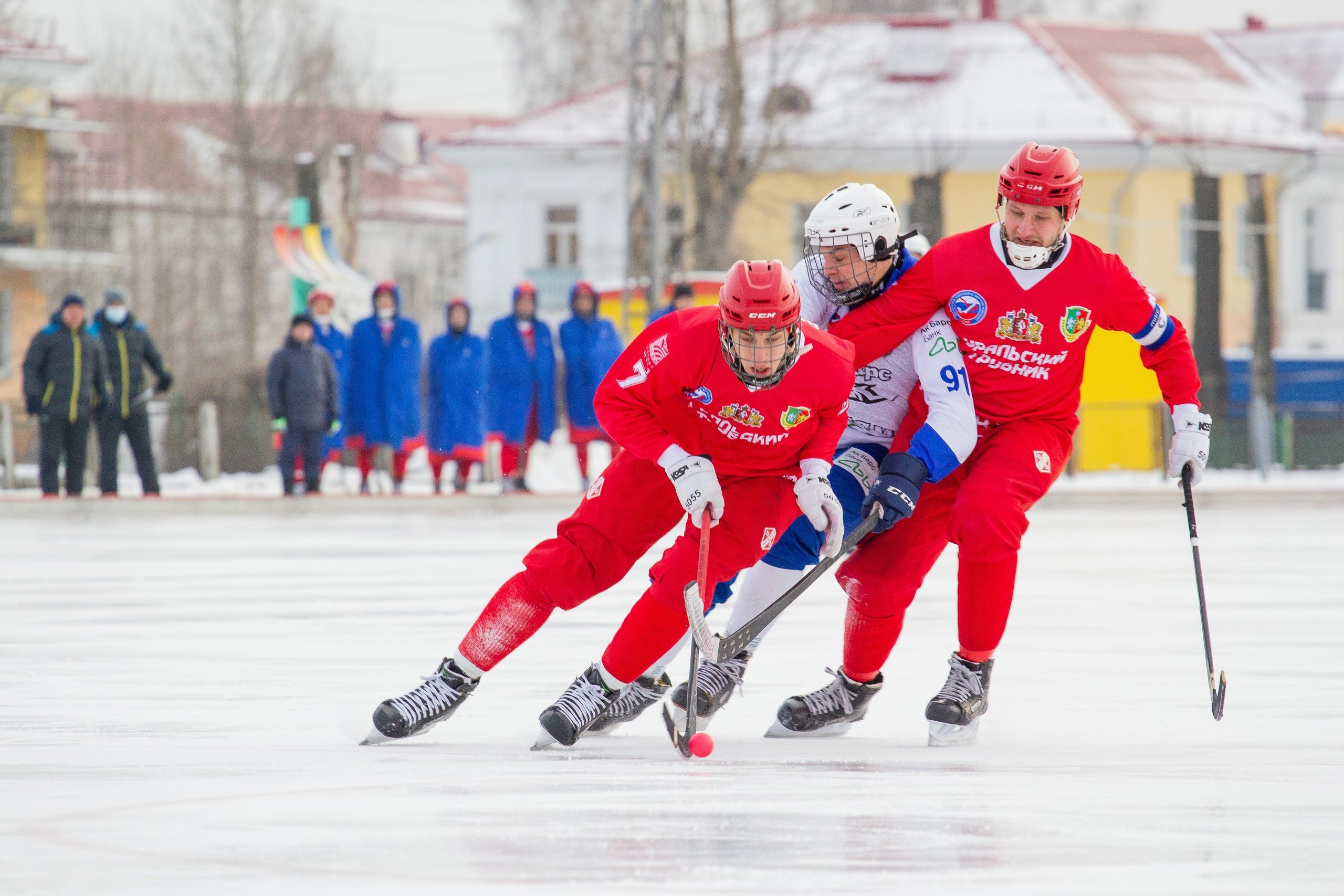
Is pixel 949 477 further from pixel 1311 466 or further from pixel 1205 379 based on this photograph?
pixel 1205 379

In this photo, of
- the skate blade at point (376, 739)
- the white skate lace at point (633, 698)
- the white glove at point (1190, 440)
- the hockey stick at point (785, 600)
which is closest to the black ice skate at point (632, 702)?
the white skate lace at point (633, 698)

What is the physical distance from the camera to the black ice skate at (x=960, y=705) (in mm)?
4918

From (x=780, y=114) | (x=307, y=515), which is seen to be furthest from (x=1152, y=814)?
(x=780, y=114)

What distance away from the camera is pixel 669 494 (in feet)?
16.0

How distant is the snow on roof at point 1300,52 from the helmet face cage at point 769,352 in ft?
115

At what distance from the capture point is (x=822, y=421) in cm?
484

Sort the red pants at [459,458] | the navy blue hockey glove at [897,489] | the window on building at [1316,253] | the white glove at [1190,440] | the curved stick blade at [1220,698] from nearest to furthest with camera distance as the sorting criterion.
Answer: the navy blue hockey glove at [897,489] → the curved stick blade at [1220,698] → the white glove at [1190,440] → the red pants at [459,458] → the window on building at [1316,253]

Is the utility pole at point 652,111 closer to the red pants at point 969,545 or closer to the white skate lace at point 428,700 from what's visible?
the red pants at point 969,545

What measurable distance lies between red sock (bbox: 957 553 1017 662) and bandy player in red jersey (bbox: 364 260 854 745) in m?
0.43

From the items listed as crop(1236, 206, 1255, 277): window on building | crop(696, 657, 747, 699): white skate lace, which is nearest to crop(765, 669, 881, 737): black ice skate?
crop(696, 657, 747, 699): white skate lace

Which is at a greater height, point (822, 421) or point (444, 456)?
point (822, 421)

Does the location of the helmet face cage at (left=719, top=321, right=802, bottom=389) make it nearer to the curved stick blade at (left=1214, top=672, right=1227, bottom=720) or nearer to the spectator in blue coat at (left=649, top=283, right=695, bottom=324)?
the curved stick blade at (left=1214, top=672, right=1227, bottom=720)

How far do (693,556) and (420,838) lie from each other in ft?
4.25

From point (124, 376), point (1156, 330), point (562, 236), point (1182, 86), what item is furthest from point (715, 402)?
point (1182, 86)
